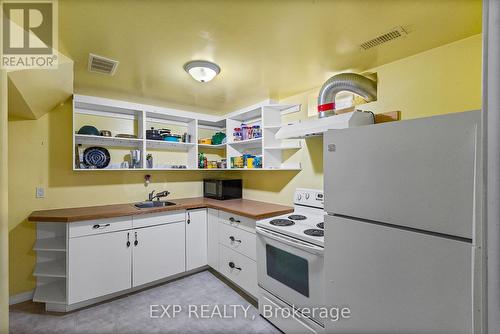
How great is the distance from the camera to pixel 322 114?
6.34ft

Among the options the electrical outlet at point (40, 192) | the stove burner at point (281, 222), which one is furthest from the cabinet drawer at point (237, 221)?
the electrical outlet at point (40, 192)

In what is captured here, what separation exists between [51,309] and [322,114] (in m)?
3.12

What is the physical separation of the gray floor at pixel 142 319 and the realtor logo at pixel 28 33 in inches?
81.1

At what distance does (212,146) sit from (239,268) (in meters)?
1.84

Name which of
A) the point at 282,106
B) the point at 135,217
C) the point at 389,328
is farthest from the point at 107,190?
the point at 389,328

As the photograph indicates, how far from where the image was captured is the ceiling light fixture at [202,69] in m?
1.79

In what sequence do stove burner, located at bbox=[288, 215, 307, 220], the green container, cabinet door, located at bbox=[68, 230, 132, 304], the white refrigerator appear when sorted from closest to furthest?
the white refrigerator, cabinet door, located at bbox=[68, 230, 132, 304], stove burner, located at bbox=[288, 215, 307, 220], the green container

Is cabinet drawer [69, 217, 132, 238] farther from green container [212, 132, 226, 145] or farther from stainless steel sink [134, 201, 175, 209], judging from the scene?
green container [212, 132, 226, 145]

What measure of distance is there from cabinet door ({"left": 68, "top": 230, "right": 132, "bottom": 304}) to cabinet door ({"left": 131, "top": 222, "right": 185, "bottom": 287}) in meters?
0.09

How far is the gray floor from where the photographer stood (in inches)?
73.8

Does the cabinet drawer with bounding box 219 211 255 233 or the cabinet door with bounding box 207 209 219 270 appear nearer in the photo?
the cabinet drawer with bounding box 219 211 255 233

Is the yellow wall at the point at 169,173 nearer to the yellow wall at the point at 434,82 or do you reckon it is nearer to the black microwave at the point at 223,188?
the yellow wall at the point at 434,82

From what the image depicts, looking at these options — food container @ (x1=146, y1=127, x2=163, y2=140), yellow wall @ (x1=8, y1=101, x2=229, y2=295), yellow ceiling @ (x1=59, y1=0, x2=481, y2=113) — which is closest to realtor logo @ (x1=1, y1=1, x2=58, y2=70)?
yellow ceiling @ (x1=59, y1=0, x2=481, y2=113)

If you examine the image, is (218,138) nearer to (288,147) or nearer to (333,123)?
(288,147)
